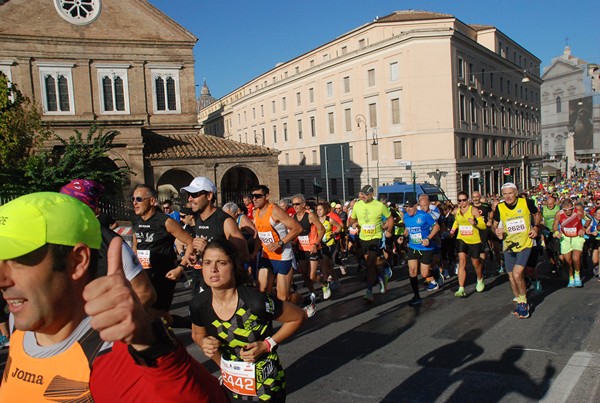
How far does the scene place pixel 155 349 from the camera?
1.37m

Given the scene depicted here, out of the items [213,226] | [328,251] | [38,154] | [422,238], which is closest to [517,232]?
[422,238]

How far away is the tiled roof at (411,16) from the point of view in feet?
152

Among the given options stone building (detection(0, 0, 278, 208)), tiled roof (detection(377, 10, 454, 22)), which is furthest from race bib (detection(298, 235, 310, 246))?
tiled roof (detection(377, 10, 454, 22))

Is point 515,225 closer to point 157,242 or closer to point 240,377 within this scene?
point 157,242

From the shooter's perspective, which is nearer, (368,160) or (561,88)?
(368,160)

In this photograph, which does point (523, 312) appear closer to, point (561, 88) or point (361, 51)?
point (361, 51)

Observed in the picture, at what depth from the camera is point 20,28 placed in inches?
1068

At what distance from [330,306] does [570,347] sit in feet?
13.3

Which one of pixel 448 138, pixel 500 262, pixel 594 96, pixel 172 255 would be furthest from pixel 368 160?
pixel 594 96

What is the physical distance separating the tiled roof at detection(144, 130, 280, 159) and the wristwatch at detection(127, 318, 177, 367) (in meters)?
23.8

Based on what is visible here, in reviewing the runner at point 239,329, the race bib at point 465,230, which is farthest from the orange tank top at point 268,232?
the race bib at point 465,230

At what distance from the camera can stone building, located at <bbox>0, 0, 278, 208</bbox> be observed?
85.1 feet

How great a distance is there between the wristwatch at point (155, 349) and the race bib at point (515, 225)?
7529 millimetres

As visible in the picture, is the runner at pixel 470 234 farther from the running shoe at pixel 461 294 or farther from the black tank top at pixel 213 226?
the black tank top at pixel 213 226
